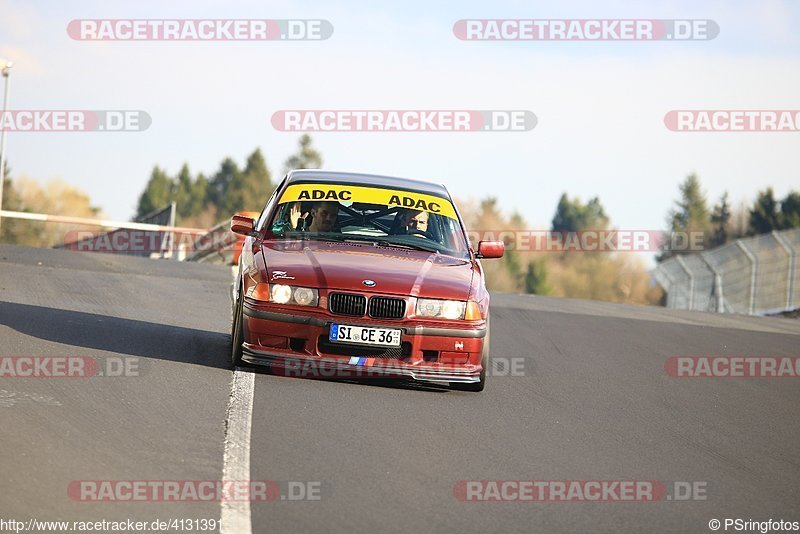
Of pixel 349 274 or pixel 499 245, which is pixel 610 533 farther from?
pixel 499 245

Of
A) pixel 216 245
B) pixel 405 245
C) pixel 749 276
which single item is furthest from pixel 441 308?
pixel 216 245

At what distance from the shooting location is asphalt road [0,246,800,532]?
19.7ft

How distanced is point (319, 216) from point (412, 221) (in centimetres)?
80

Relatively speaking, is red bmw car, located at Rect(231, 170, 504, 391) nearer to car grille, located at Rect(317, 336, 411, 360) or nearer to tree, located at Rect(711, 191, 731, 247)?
car grille, located at Rect(317, 336, 411, 360)

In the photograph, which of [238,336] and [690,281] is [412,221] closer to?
[238,336]

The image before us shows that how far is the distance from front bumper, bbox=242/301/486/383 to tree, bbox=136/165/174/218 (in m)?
153

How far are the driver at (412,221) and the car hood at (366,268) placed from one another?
44 centimetres

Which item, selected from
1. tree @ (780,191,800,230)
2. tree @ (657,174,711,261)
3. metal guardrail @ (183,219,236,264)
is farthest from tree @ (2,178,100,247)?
tree @ (657,174,711,261)

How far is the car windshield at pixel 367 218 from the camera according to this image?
409 inches

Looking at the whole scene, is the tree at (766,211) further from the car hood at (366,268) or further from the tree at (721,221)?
the car hood at (366,268)

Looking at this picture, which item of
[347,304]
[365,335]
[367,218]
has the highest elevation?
[367,218]

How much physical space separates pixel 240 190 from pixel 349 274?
466 ft

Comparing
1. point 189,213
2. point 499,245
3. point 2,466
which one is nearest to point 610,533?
point 2,466

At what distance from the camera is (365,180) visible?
436 inches
